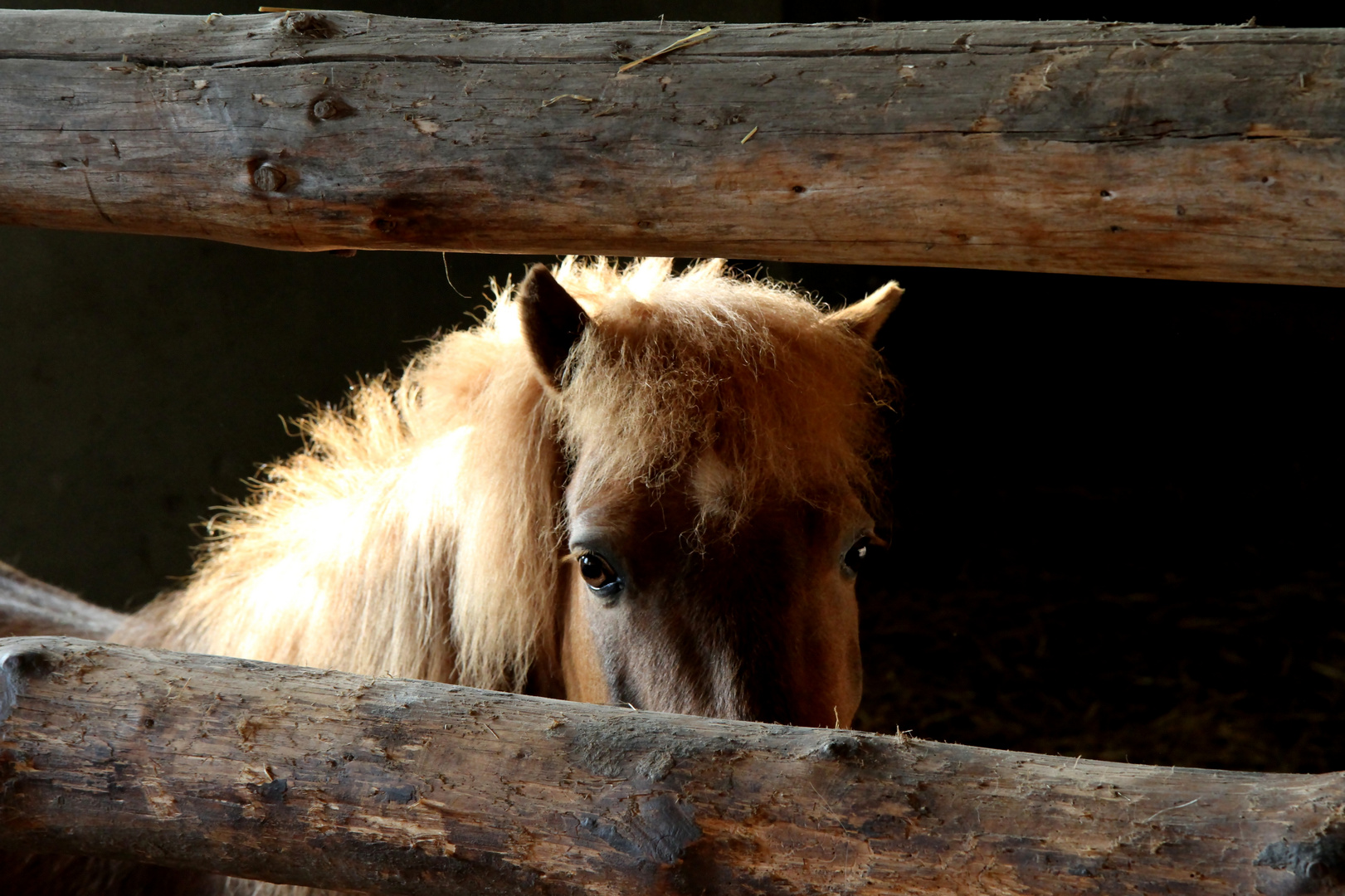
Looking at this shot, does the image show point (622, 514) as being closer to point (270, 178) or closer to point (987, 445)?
point (270, 178)

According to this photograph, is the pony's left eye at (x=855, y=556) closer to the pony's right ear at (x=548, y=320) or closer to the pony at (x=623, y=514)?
the pony at (x=623, y=514)

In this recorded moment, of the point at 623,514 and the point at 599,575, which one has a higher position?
the point at 623,514

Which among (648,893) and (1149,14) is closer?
(648,893)

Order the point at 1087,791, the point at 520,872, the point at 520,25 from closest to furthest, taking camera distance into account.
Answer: the point at 1087,791 < the point at 520,872 < the point at 520,25

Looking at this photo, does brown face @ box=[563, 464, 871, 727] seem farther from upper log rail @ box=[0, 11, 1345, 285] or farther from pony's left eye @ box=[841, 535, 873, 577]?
upper log rail @ box=[0, 11, 1345, 285]

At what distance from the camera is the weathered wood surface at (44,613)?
8.24 ft

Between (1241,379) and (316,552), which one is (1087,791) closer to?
(316,552)

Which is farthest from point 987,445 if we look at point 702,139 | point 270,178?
point 270,178

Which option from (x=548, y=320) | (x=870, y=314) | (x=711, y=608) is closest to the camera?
(x=711, y=608)

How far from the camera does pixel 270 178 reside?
1.31m

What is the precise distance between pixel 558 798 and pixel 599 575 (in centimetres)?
69

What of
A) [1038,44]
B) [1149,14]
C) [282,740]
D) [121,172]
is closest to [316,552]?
[121,172]

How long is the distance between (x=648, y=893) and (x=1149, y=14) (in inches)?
180

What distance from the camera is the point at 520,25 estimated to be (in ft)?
4.35
